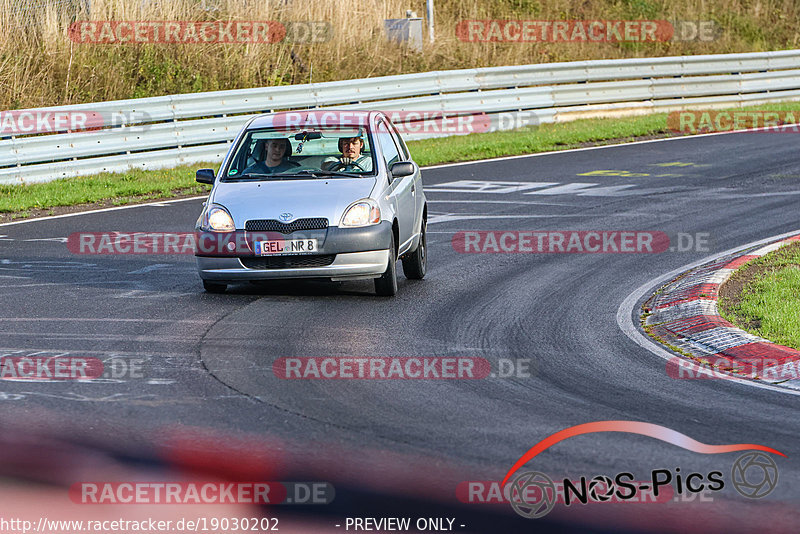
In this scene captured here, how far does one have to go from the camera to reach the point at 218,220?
10.4m

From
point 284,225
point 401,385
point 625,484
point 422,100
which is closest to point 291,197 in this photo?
point 284,225

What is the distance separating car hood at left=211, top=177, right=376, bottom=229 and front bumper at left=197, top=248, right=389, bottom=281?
337 millimetres

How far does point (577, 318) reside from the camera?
975 cm

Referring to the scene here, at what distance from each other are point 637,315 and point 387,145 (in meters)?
3.24

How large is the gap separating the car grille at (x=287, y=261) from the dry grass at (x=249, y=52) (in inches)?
530

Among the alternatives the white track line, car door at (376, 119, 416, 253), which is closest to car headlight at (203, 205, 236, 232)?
car door at (376, 119, 416, 253)

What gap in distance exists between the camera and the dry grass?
76.1ft

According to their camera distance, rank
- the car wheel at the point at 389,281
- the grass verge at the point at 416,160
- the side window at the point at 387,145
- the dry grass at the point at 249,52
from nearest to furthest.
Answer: the car wheel at the point at 389,281
the side window at the point at 387,145
the grass verge at the point at 416,160
the dry grass at the point at 249,52

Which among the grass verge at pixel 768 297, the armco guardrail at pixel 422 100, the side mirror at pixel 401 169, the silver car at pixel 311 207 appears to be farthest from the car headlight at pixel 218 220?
the armco guardrail at pixel 422 100

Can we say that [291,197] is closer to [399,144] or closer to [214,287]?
[214,287]

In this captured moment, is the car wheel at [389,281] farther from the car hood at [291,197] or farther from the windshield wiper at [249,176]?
the windshield wiper at [249,176]

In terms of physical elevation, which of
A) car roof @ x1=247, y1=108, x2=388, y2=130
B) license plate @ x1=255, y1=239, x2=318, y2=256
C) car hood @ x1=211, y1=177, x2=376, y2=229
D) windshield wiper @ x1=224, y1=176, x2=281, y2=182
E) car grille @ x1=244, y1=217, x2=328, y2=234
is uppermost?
car roof @ x1=247, y1=108, x2=388, y2=130

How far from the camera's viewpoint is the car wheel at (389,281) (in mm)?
10539

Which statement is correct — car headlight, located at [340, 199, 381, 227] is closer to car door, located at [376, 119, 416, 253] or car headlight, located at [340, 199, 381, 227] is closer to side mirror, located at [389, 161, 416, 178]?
car door, located at [376, 119, 416, 253]
